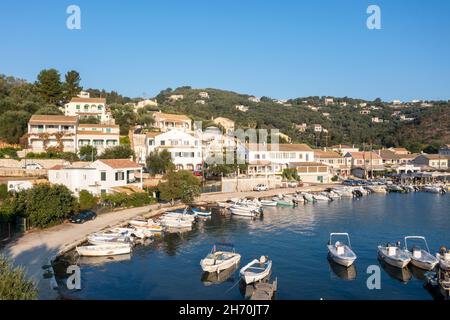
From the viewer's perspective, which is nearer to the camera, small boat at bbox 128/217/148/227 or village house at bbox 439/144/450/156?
small boat at bbox 128/217/148/227

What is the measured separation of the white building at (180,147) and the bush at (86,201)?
60.6 ft

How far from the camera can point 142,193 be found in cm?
3919

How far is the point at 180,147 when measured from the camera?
5341cm

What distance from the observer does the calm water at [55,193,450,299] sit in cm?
1992

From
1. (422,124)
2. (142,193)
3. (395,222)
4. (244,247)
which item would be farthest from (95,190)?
(422,124)

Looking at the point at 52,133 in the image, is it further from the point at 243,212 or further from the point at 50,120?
the point at 243,212

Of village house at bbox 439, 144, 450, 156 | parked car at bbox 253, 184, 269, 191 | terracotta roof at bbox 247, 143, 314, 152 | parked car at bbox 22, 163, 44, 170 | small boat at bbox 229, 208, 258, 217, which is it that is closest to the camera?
small boat at bbox 229, 208, 258, 217

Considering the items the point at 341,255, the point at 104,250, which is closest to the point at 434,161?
the point at 341,255

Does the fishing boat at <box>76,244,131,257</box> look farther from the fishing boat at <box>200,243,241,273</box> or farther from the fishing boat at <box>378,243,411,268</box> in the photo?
the fishing boat at <box>378,243,411,268</box>

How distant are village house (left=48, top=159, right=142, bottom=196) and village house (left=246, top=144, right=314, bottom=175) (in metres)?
22.3

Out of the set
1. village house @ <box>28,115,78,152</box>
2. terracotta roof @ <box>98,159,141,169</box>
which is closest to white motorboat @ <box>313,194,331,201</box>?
terracotta roof @ <box>98,159,141,169</box>

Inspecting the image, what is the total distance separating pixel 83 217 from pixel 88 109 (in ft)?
119

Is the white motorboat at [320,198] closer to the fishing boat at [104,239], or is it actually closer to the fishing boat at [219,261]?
the fishing boat at [219,261]

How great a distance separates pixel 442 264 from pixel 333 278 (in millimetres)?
5675
